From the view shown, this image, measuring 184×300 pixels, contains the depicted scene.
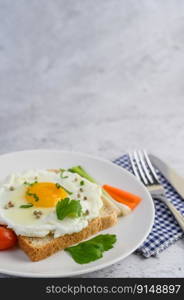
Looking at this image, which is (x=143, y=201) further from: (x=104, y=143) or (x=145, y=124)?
(x=145, y=124)

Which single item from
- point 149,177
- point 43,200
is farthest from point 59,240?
point 149,177

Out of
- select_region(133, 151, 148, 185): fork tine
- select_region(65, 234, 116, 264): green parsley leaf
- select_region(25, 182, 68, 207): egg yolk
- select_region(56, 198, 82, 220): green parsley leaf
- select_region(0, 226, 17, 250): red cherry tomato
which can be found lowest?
select_region(65, 234, 116, 264): green parsley leaf

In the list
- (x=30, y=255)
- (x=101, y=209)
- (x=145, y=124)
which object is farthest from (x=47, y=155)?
(x=145, y=124)

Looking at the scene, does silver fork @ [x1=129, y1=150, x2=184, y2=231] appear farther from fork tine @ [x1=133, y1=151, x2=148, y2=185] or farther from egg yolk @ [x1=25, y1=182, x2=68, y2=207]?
egg yolk @ [x1=25, y1=182, x2=68, y2=207]

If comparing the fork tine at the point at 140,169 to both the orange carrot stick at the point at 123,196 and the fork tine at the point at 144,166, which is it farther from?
the orange carrot stick at the point at 123,196

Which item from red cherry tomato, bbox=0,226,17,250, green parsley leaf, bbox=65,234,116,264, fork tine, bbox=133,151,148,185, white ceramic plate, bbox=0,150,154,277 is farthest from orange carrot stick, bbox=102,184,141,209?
red cherry tomato, bbox=0,226,17,250

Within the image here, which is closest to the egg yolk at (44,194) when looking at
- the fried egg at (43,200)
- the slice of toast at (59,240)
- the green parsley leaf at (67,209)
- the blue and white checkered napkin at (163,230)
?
the fried egg at (43,200)
